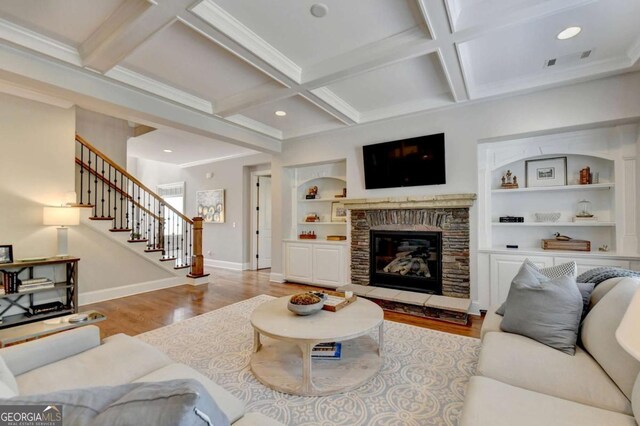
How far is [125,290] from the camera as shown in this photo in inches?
190

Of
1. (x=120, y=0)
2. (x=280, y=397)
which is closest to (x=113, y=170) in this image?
(x=120, y=0)

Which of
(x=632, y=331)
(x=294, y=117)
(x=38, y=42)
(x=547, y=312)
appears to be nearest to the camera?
(x=632, y=331)

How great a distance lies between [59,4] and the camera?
7.36ft

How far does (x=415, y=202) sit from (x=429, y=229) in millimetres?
440

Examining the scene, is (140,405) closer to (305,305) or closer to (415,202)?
(305,305)

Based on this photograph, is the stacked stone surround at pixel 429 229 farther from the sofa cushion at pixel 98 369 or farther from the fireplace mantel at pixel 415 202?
the sofa cushion at pixel 98 369

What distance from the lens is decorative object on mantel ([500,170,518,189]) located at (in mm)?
3969

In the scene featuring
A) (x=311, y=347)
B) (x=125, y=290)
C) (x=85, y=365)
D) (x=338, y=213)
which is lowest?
(x=125, y=290)

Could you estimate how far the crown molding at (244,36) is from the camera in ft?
7.39

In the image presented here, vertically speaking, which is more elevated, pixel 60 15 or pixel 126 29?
pixel 60 15

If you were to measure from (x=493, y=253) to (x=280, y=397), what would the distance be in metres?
3.21

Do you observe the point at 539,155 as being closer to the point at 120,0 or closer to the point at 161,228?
the point at 120,0

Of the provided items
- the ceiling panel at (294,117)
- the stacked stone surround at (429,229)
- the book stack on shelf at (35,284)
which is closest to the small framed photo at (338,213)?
the stacked stone surround at (429,229)

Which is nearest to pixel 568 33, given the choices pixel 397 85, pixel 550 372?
pixel 397 85
